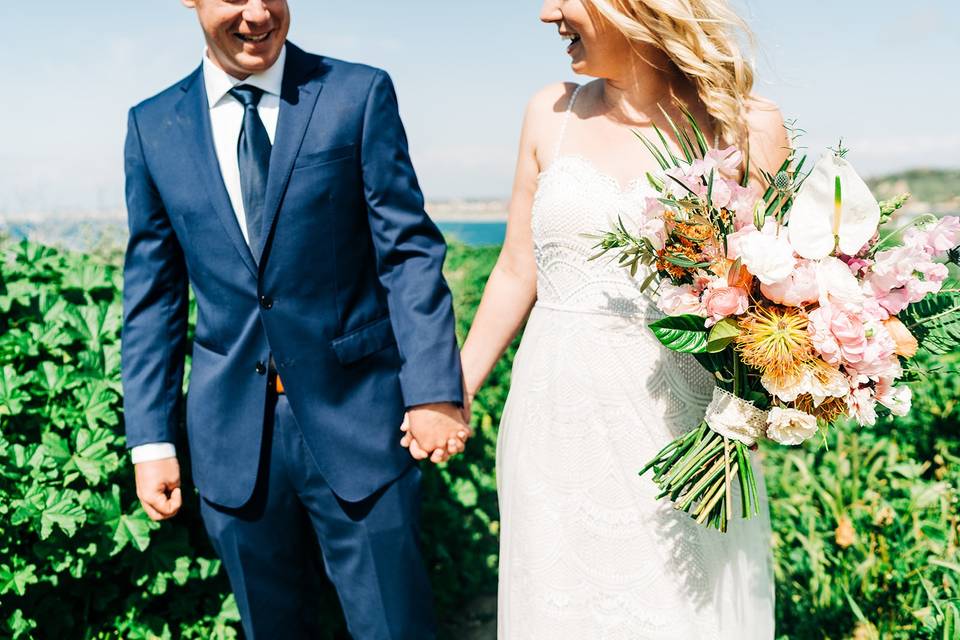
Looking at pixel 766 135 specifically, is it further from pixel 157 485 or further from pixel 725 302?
pixel 157 485

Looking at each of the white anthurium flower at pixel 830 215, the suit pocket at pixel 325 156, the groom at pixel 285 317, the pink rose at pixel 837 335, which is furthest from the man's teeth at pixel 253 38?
the pink rose at pixel 837 335

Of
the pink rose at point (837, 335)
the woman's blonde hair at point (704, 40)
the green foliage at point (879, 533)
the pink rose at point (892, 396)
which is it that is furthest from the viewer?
the green foliage at point (879, 533)

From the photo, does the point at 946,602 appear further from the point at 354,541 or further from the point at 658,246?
the point at 354,541

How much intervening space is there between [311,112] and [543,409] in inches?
44.5

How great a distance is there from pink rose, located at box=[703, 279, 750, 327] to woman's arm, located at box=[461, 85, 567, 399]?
897 millimetres

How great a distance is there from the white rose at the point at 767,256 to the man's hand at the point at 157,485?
1.88 meters

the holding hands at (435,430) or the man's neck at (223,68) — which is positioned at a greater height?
the man's neck at (223,68)

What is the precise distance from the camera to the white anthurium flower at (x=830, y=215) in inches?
67.1

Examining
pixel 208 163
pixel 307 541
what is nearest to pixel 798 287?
pixel 208 163

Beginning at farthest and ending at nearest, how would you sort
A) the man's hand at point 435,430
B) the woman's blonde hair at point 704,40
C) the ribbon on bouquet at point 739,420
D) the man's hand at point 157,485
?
1. the man's hand at point 157,485
2. the man's hand at point 435,430
3. the woman's blonde hair at point 704,40
4. the ribbon on bouquet at point 739,420

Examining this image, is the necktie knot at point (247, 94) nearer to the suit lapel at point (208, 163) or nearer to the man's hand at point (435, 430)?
the suit lapel at point (208, 163)

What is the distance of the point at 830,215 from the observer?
172 cm

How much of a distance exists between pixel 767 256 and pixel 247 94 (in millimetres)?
1522

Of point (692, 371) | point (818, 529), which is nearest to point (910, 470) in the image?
point (818, 529)
